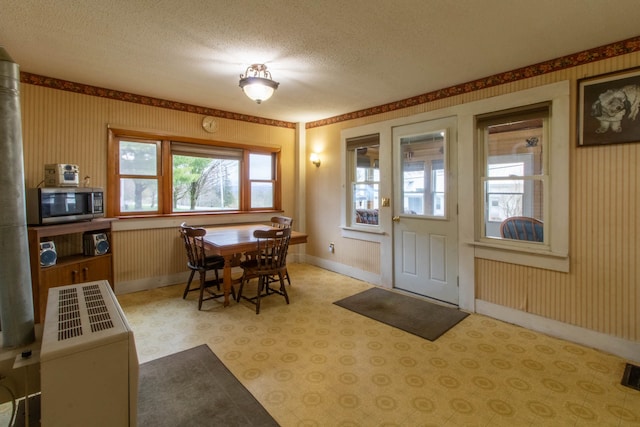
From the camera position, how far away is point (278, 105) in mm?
4352

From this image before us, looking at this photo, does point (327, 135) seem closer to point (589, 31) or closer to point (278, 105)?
point (278, 105)

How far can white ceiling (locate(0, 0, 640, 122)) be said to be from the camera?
2.05 meters

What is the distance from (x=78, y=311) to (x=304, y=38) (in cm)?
232

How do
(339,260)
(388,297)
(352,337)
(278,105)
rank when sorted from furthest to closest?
(339,260) < (278,105) < (388,297) < (352,337)

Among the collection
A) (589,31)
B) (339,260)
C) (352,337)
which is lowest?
(352,337)

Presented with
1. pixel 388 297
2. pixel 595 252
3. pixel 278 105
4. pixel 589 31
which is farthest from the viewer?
pixel 278 105

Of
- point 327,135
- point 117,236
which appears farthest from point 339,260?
point 117,236

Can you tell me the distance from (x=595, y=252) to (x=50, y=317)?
3.76 metres

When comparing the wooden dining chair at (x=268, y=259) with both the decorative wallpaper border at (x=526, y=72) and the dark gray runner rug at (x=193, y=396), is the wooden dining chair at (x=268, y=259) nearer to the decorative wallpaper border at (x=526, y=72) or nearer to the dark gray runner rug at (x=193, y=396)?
the dark gray runner rug at (x=193, y=396)

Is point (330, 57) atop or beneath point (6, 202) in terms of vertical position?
atop

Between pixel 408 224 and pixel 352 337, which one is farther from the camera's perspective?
pixel 408 224

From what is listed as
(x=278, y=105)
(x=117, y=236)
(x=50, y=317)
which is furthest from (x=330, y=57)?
(x=117, y=236)

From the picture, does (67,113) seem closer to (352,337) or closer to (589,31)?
(352,337)

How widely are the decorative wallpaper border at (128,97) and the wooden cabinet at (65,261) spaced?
4.91 ft
